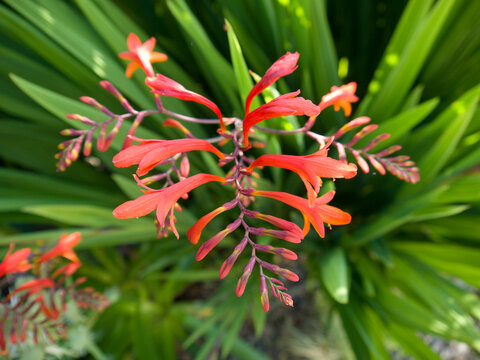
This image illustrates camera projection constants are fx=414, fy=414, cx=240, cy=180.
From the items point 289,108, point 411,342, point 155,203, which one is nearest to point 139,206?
point 155,203

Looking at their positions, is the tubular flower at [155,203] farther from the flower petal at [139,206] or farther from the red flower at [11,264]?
the red flower at [11,264]

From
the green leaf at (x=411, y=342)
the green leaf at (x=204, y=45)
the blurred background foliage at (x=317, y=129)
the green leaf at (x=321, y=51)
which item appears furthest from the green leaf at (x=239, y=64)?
the green leaf at (x=411, y=342)

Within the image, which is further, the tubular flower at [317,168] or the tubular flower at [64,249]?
the tubular flower at [64,249]

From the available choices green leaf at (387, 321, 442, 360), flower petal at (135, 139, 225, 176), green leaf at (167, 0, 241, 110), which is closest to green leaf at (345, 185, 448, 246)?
green leaf at (387, 321, 442, 360)

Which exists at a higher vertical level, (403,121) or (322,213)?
(403,121)

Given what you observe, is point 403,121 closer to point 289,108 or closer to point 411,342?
point 289,108

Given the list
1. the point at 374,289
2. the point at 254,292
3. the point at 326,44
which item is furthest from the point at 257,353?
the point at 326,44

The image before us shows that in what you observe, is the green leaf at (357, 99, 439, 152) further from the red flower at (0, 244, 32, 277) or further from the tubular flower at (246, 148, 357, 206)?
the red flower at (0, 244, 32, 277)

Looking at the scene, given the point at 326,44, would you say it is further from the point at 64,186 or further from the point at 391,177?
the point at 64,186

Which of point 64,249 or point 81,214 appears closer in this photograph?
point 64,249
